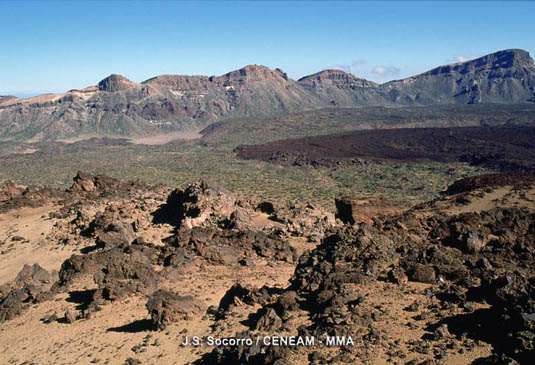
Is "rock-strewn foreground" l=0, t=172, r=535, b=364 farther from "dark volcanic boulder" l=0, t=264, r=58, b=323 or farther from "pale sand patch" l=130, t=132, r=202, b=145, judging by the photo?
"pale sand patch" l=130, t=132, r=202, b=145

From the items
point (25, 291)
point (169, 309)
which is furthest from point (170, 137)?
point (169, 309)

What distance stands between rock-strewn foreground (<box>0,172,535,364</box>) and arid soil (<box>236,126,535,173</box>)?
2382 inches

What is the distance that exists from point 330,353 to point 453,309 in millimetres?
4308

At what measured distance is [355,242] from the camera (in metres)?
18.5

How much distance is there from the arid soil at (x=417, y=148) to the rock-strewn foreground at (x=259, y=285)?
60508 mm

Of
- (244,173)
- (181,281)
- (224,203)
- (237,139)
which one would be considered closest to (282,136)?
(237,139)

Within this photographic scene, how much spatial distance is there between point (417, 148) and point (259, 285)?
315 ft

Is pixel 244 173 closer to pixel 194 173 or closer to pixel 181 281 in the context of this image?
pixel 194 173

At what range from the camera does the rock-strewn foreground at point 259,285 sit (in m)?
11.8

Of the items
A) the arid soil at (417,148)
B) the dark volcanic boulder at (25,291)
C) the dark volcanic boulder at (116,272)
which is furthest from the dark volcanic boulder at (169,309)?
the arid soil at (417,148)

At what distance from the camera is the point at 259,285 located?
62.3ft

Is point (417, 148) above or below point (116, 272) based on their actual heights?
above

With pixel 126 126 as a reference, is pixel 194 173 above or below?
below

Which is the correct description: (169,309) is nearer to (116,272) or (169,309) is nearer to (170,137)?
(116,272)
